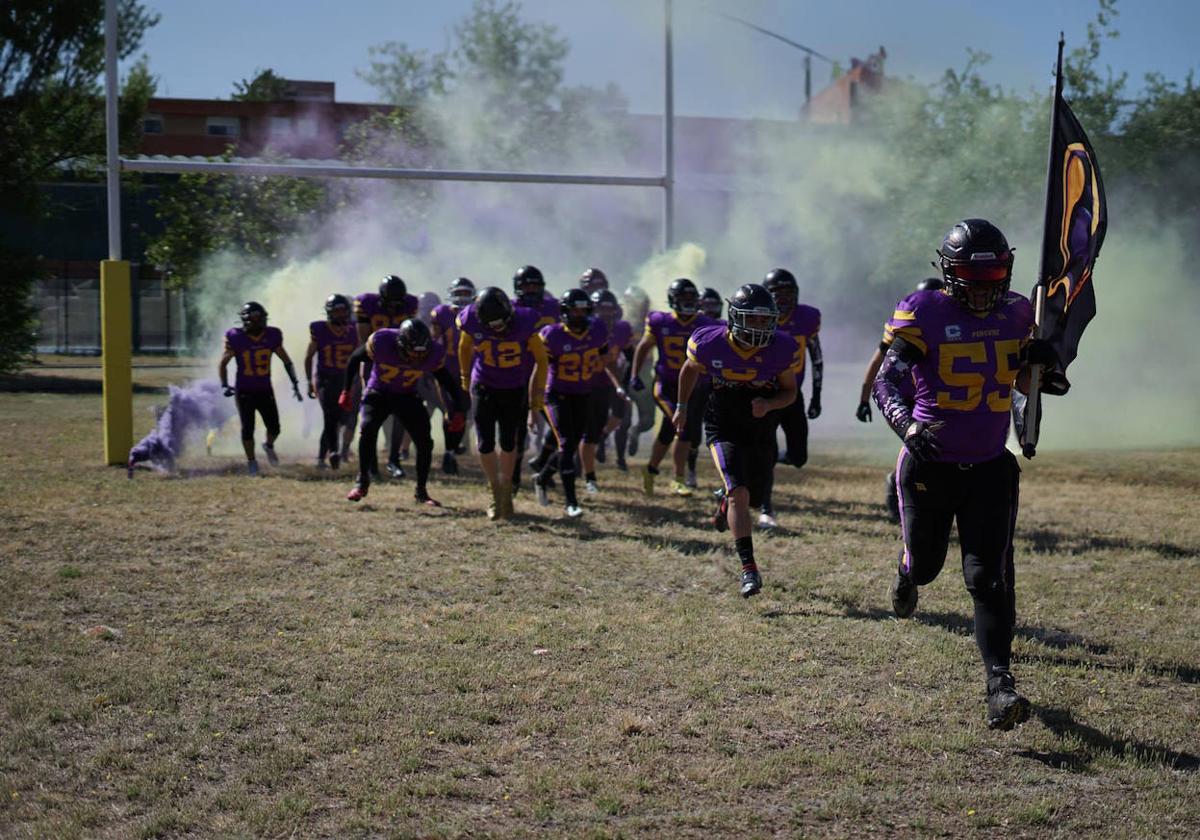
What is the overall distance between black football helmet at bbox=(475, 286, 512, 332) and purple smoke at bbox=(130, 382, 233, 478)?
438 centimetres

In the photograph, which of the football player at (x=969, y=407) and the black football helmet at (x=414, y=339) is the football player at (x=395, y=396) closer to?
the black football helmet at (x=414, y=339)

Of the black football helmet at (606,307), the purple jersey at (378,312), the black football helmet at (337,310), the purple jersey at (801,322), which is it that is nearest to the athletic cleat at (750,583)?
the purple jersey at (801,322)

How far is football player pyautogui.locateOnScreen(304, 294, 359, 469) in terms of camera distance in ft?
40.0

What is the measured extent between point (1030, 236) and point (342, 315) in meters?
13.7

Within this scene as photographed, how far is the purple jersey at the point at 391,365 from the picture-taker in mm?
9836

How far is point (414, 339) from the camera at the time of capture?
9516mm

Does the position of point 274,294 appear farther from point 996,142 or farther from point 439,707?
point 439,707

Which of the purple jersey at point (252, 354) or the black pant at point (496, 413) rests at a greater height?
the purple jersey at point (252, 354)

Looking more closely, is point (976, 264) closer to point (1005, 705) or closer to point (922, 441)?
point (922, 441)

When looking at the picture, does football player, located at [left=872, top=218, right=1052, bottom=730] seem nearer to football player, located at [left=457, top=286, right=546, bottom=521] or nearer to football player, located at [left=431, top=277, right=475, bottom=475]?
football player, located at [left=457, top=286, right=546, bottom=521]

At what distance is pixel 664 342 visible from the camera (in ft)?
35.5

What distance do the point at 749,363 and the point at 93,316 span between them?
33.7 m

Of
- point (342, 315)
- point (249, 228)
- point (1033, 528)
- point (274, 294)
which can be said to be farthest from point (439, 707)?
point (249, 228)

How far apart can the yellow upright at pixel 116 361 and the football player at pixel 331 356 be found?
1831 millimetres
